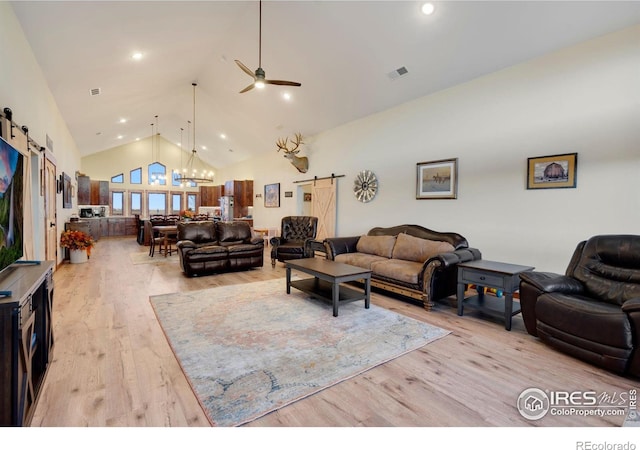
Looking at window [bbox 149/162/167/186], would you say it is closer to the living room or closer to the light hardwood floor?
the living room

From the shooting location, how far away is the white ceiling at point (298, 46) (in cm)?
345

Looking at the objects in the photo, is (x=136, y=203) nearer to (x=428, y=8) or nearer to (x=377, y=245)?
(x=377, y=245)

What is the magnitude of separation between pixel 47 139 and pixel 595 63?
784 cm

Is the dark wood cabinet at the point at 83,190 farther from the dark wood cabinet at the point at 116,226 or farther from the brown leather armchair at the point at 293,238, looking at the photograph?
the brown leather armchair at the point at 293,238

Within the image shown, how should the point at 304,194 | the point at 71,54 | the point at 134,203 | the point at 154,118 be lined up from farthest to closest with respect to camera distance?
the point at 134,203
the point at 154,118
the point at 304,194
the point at 71,54

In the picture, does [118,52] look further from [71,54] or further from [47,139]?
[47,139]

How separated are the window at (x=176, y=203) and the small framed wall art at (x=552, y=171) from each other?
13.9m

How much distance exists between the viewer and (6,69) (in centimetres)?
293

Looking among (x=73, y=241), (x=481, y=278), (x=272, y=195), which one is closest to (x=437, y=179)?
(x=481, y=278)

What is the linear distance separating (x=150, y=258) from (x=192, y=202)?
7.70 metres

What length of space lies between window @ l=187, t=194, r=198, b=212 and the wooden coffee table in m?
11.7

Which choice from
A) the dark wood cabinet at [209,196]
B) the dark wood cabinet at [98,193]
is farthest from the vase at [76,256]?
the dark wood cabinet at [209,196]

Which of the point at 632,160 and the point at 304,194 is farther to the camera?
the point at 304,194
